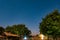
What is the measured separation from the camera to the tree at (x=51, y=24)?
2078 inches

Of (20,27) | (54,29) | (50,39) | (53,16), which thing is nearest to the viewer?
(54,29)

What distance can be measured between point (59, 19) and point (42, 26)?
6.83 m

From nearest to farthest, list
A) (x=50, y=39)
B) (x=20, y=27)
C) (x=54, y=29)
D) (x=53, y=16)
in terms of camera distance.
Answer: (x=54, y=29), (x=53, y=16), (x=50, y=39), (x=20, y=27)

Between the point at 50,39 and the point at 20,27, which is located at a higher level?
the point at 20,27

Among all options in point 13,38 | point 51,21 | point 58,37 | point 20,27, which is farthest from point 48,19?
point 20,27

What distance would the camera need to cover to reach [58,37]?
2190 inches

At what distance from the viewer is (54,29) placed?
173 feet

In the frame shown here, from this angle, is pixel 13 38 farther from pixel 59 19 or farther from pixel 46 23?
pixel 59 19

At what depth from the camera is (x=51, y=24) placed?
177ft

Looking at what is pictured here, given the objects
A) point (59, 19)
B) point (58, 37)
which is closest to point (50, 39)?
point (58, 37)

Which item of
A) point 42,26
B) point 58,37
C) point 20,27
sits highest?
point 20,27

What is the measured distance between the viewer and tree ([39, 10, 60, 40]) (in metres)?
52.8

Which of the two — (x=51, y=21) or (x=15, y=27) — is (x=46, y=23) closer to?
(x=51, y=21)

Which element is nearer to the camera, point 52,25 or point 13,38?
point 52,25
